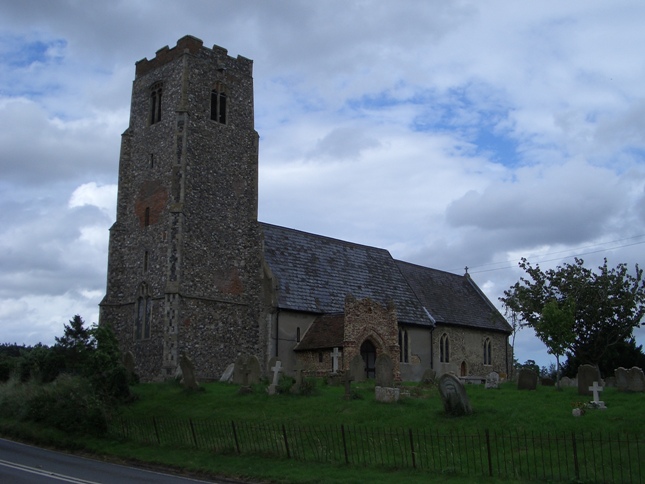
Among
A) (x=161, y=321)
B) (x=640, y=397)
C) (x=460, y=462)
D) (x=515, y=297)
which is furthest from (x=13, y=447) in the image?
(x=515, y=297)

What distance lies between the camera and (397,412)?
21688mm

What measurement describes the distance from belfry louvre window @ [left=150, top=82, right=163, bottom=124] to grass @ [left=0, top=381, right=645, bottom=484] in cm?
1595

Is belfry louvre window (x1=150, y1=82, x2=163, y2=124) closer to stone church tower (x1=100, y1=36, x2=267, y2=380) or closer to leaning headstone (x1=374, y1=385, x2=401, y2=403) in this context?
stone church tower (x1=100, y1=36, x2=267, y2=380)

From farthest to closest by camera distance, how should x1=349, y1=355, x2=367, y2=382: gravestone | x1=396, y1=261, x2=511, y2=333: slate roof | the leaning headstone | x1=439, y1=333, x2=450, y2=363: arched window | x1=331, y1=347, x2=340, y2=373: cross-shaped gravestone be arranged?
x1=396, y1=261, x2=511, y2=333: slate roof < x1=439, y1=333, x2=450, y2=363: arched window < x1=331, y1=347, x2=340, y2=373: cross-shaped gravestone < x1=349, y1=355, x2=367, y2=382: gravestone < the leaning headstone

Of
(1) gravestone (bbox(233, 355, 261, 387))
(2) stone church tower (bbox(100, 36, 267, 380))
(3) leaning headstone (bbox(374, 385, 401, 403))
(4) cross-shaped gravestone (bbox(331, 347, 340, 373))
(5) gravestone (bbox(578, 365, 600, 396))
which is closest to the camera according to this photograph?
(3) leaning headstone (bbox(374, 385, 401, 403))

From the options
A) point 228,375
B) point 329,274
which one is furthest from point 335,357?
point 329,274

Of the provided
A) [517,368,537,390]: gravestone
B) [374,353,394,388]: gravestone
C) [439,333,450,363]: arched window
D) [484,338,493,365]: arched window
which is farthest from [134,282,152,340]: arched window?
[484,338,493,365]: arched window

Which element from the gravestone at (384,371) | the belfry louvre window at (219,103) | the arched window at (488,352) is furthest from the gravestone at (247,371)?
the arched window at (488,352)

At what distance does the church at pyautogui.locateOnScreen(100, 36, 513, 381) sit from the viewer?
114 feet

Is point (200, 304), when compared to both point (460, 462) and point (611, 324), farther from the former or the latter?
point (611, 324)

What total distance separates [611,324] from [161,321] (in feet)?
92.6

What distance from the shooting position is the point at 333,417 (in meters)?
21.8

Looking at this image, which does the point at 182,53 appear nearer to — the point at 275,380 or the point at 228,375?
the point at 228,375

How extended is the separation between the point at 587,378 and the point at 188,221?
66.5 feet
